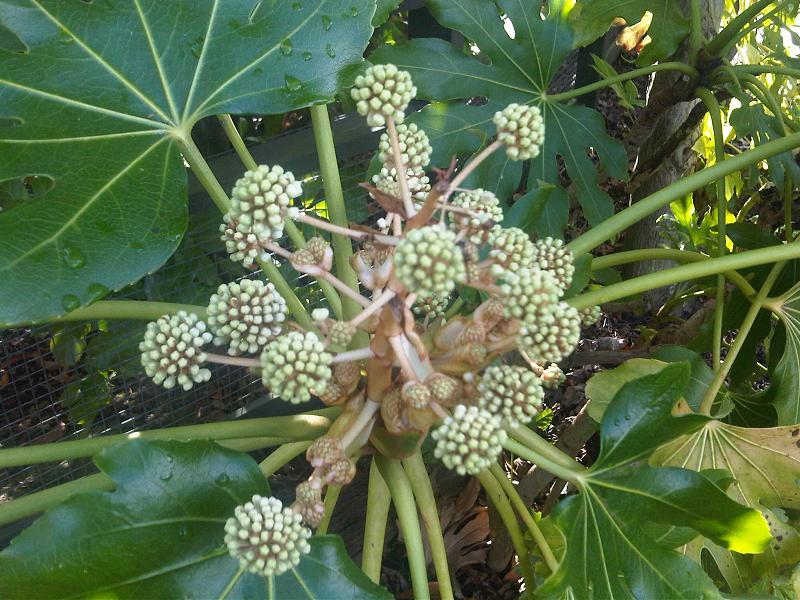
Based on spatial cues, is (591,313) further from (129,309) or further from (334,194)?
(129,309)

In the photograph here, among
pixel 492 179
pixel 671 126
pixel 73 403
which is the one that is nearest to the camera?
pixel 492 179

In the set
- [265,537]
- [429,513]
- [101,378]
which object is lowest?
[101,378]

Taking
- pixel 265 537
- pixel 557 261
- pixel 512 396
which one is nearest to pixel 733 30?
pixel 557 261

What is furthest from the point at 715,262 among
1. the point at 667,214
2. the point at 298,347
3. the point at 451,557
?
the point at 667,214

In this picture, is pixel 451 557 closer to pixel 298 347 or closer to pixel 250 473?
pixel 250 473

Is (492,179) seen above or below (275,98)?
below

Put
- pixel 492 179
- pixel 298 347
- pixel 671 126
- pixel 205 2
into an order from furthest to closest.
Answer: pixel 671 126 → pixel 492 179 → pixel 205 2 → pixel 298 347

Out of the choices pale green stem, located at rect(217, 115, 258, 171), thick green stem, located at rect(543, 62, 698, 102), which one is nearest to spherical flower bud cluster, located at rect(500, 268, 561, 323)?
pale green stem, located at rect(217, 115, 258, 171)
